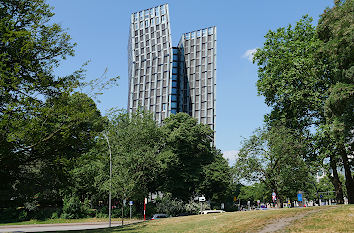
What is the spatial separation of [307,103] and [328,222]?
13235 mm

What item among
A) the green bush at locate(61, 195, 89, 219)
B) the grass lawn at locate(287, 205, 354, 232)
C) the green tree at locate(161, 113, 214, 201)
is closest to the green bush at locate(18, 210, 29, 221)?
the green bush at locate(61, 195, 89, 219)

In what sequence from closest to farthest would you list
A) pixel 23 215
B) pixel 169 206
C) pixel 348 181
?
pixel 348 181, pixel 23 215, pixel 169 206

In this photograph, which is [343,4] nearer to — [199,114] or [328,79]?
[328,79]

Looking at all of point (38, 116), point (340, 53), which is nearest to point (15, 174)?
point (38, 116)

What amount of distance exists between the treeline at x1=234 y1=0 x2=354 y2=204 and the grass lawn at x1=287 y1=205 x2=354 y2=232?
4792mm

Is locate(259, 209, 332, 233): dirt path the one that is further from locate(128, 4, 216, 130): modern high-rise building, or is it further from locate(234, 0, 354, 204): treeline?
locate(128, 4, 216, 130): modern high-rise building

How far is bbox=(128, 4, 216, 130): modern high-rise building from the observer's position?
103 metres

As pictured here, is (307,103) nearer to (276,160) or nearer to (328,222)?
(276,160)

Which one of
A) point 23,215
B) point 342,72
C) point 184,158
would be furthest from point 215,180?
point 342,72

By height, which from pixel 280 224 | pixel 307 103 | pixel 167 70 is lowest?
pixel 280 224

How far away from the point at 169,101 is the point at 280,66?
7483 centimetres

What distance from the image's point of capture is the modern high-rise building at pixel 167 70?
103 metres

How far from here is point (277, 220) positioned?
16.6 meters

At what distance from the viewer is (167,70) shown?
103062mm
